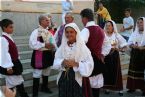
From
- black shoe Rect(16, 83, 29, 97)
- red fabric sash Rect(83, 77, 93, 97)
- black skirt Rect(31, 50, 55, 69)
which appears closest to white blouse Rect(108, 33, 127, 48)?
black skirt Rect(31, 50, 55, 69)

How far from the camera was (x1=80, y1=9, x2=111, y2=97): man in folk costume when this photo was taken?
6.44 m

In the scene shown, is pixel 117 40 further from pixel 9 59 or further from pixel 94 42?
pixel 9 59

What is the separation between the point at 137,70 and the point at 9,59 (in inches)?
128

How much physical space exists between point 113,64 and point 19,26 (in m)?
4.05

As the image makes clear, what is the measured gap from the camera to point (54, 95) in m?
7.84

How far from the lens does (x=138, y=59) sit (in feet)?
28.1

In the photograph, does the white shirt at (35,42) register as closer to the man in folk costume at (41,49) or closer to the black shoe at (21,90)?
the man in folk costume at (41,49)

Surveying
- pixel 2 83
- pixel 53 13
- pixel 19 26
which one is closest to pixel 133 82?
pixel 2 83

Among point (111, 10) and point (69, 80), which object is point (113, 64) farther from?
point (111, 10)

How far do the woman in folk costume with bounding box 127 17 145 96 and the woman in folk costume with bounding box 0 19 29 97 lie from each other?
274 cm

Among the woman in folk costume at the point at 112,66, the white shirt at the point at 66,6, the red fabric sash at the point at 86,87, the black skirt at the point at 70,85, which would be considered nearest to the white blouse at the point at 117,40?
the woman in folk costume at the point at 112,66

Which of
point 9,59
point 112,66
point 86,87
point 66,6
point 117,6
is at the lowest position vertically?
point 112,66

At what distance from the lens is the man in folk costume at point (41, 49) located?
7398mm

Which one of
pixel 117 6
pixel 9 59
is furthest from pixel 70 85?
pixel 117 6
